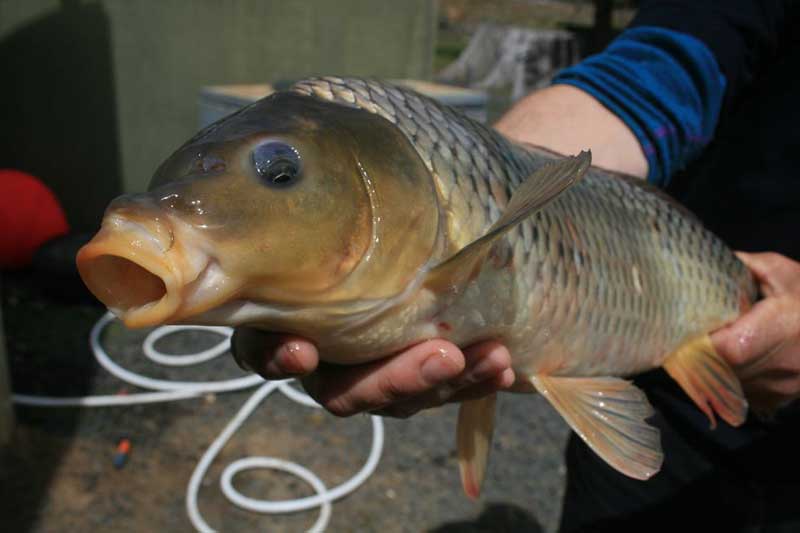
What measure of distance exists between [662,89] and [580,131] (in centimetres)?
19

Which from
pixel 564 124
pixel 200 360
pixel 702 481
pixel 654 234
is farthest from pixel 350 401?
pixel 200 360

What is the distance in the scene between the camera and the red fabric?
330 cm

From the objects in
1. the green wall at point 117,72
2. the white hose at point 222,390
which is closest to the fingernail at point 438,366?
the white hose at point 222,390

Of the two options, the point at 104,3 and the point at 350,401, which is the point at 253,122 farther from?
the point at 104,3

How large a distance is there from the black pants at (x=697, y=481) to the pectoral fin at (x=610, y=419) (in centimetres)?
48

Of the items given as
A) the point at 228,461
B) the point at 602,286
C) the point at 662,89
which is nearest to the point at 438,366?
the point at 602,286

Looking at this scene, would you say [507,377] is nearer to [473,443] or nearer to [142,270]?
[473,443]

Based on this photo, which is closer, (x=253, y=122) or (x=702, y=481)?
(x=253, y=122)

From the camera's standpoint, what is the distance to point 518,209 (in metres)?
0.82

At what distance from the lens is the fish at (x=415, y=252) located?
2.20 ft

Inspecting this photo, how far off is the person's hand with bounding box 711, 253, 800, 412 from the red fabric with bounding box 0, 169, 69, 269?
2980mm

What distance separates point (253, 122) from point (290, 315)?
0.20 meters

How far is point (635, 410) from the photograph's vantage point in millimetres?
1137

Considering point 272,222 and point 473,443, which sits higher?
point 272,222
